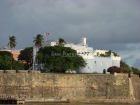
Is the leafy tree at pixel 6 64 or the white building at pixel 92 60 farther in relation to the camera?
the white building at pixel 92 60

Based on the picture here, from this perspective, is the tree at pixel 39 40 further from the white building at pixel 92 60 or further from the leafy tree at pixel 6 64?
the leafy tree at pixel 6 64

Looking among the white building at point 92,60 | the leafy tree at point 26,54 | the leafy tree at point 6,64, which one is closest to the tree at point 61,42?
the white building at point 92,60

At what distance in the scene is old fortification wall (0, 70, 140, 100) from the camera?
41.9 meters

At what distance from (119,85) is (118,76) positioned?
102cm

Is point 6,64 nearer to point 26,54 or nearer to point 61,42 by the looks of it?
point 61,42

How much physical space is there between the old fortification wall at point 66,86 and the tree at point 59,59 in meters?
3.28

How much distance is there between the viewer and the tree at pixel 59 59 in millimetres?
47719

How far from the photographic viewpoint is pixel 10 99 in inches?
1529

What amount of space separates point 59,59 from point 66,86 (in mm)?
4517

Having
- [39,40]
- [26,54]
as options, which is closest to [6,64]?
[39,40]

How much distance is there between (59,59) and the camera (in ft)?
157

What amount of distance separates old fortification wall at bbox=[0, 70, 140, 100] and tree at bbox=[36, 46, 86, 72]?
10.8 ft

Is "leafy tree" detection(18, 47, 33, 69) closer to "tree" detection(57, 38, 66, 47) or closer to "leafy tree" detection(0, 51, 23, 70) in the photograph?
"tree" detection(57, 38, 66, 47)

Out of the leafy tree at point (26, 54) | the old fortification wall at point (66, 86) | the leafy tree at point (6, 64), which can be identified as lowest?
the old fortification wall at point (66, 86)
